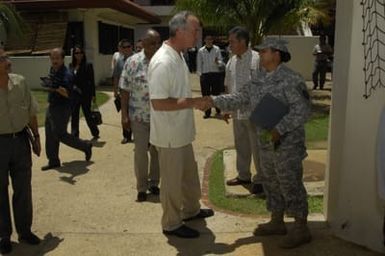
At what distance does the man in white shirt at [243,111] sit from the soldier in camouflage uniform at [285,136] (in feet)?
4.37

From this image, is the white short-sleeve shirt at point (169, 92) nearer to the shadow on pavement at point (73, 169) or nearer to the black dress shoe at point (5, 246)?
the black dress shoe at point (5, 246)

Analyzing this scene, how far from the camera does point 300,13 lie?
15.8 metres

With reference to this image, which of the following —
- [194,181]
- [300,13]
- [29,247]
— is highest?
[300,13]

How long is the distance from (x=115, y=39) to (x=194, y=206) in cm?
2018

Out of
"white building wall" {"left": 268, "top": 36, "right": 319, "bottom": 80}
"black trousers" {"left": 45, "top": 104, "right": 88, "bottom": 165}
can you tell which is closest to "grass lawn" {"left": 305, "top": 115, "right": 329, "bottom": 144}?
"black trousers" {"left": 45, "top": 104, "right": 88, "bottom": 165}

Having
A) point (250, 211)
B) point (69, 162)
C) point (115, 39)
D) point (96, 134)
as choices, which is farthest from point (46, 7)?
point (250, 211)

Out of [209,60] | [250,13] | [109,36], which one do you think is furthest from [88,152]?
[109,36]

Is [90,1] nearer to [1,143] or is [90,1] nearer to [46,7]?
[46,7]

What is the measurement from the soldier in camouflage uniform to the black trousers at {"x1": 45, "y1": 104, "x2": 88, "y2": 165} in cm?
362

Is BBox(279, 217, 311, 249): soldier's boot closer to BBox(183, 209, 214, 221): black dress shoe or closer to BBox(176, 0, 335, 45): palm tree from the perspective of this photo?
BBox(183, 209, 214, 221): black dress shoe

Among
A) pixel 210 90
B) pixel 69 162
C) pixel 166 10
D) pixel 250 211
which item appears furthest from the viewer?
pixel 166 10

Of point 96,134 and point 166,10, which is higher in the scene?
point 166,10

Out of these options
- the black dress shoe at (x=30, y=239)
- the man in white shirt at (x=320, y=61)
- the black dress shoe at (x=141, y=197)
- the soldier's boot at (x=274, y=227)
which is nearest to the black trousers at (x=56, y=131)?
the black dress shoe at (x=141, y=197)

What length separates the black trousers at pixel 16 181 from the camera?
490 centimetres
